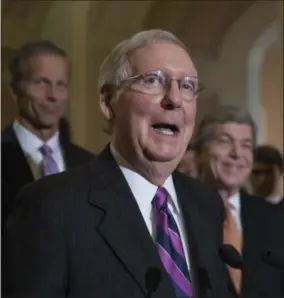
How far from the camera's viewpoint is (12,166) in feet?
6.05

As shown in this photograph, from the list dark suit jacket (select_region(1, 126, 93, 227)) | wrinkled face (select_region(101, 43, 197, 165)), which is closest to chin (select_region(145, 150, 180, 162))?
wrinkled face (select_region(101, 43, 197, 165))

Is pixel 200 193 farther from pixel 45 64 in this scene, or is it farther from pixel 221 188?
pixel 45 64

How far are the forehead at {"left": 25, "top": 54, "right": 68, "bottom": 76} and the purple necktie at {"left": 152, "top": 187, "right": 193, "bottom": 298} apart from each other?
31.0 inches

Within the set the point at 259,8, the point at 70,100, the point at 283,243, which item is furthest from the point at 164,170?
the point at 259,8

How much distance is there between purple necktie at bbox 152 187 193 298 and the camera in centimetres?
118

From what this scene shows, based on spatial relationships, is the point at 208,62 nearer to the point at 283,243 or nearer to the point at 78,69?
the point at 78,69

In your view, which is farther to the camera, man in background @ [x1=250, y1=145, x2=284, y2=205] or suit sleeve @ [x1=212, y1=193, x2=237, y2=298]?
man in background @ [x1=250, y1=145, x2=284, y2=205]

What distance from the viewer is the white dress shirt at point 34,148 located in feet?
6.15

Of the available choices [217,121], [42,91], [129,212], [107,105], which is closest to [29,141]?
[42,91]

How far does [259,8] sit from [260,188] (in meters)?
0.66

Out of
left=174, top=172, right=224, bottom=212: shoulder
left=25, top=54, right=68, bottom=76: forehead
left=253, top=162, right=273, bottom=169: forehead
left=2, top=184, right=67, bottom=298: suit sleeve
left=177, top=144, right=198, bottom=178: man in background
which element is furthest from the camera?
left=253, top=162, right=273, bottom=169: forehead

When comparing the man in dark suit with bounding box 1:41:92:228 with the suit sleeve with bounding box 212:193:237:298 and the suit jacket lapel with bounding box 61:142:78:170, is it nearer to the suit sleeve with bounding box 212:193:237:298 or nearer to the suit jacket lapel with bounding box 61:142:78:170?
the suit jacket lapel with bounding box 61:142:78:170

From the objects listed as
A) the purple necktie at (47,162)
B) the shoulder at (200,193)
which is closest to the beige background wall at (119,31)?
the purple necktie at (47,162)

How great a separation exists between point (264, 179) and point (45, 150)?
884mm
